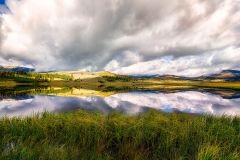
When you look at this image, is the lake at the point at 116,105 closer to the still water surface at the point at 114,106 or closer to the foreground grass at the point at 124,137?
the still water surface at the point at 114,106

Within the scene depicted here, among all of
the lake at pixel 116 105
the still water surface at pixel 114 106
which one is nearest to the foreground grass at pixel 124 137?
the lake at pixel 116 105

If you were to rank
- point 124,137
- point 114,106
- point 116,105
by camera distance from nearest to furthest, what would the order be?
point 124,137
point 114,106
point 116,105

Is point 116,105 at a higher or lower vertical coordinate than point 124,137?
lower

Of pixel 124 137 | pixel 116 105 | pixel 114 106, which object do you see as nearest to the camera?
pixel 124 137

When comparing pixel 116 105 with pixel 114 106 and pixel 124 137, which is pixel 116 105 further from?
pixel 124 137

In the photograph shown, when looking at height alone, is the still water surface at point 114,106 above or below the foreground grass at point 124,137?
below

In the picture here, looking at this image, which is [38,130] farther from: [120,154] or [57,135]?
[120,154]

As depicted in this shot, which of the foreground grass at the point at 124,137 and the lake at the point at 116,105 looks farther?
the lake at the point at 116,105

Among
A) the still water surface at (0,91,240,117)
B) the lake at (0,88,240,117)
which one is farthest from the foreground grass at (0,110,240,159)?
the still water surface at (0,91,240,117)

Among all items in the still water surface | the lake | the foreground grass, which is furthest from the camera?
the lake

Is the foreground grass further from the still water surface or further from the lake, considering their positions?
the still water surface

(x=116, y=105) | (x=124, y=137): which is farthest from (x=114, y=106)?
(x=124, y=137)

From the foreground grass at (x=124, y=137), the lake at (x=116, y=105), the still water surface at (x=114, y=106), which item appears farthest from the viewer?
the lake at (x=116, y=105)

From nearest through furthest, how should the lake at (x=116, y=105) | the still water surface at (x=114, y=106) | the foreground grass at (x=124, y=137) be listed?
1. the foreground grass at (x=124, y=137)
2. the still water surface at (x=114, y=106)
3. the lake at (x=116, y=105)
